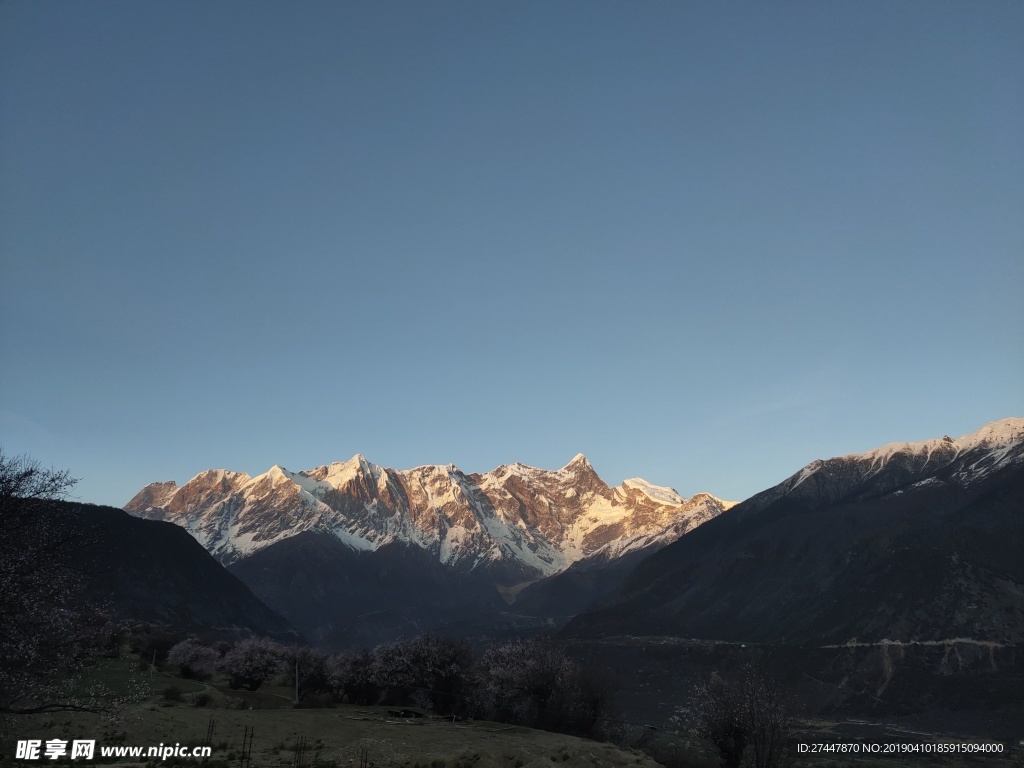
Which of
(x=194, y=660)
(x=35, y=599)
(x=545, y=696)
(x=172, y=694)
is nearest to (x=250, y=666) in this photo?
(x=194, y=660)

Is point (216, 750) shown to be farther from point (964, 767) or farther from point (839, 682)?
point (839, 682)

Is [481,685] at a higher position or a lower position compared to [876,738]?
higher

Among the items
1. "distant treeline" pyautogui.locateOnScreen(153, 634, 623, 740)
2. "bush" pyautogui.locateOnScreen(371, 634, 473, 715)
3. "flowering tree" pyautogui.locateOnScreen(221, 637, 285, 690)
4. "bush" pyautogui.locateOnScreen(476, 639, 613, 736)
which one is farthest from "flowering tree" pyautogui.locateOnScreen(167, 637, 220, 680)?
"bush" pyautogui.locateOnScreen(476, 639, 613, 736)

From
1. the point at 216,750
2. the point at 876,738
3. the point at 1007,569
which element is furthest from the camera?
the point at 1007,569

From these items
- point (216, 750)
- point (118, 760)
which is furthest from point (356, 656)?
point (118, 760)

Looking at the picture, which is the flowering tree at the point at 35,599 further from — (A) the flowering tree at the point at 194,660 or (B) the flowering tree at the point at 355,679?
(A) the flowering tree at the point at 194,660

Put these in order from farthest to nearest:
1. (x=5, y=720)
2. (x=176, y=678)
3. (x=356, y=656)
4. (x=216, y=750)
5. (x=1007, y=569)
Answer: (x=1007, y=569)
(x=356, y=656)
(x=176, y=678)
(x=216, y=750)
(x=5, y=720)

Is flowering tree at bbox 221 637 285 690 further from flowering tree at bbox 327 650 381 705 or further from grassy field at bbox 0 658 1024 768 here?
grassy field at bbox 0 658 1024 768

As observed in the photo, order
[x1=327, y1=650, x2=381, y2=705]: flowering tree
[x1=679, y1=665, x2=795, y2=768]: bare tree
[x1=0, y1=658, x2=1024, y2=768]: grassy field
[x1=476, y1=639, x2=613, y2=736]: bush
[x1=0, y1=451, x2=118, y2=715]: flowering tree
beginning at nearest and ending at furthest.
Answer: [x1=0, y1=451, x2=118, y2=715]: flowering tree
[x1=0, y1=658, x2=1024, y2=768]: grassy field
[x1=679, y1=665, x2=795, y2=768]: bare tree
[x1=476, y1=639, x2=613, y2=736]: bush
[x1=327, y1=650, x2=381, y2=705]: flowering tree

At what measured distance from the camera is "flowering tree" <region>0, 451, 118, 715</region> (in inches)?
1453

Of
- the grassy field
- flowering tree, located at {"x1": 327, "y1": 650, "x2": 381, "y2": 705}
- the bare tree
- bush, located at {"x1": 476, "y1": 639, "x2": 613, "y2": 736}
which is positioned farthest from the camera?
flowering tree, located at {"x1": 327, "y1": 650, "x2": 381, "y2": 705}

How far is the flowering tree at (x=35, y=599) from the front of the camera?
3691 centimetres

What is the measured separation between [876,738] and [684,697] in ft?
163

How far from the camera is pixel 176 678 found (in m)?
109
